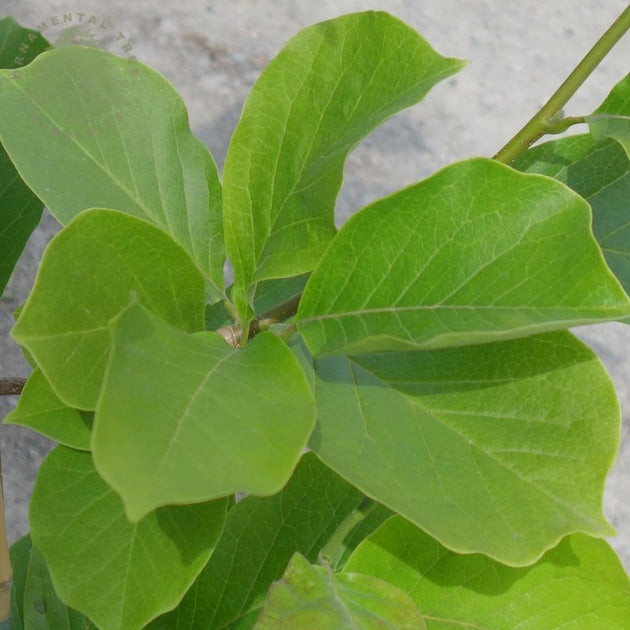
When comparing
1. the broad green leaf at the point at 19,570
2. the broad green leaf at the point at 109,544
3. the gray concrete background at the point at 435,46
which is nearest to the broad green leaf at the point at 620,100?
the broad green leaf at the point at 109,544

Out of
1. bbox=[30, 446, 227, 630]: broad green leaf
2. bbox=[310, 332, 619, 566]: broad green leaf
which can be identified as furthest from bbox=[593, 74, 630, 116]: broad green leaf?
bbox=[30, 446, 227, 630]: broad green leaf

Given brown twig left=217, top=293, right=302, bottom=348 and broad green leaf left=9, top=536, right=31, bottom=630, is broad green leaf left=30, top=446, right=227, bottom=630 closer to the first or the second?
brown twig left=217, top=293, right=302, bottom=348

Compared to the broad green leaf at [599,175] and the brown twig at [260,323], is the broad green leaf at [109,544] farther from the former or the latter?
the broad green leaf at [599,175]

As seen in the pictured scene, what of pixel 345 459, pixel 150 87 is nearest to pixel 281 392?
pixel 345 459

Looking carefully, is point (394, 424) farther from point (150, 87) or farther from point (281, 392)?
point (150, 87)

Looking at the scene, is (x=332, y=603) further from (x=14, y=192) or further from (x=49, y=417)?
(x=14, y=192)

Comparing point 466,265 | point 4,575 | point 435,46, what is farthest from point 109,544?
point 435,46

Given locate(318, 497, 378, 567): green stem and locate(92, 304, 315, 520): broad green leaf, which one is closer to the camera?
locate(92, 304, 315, 520): broad green leaf
